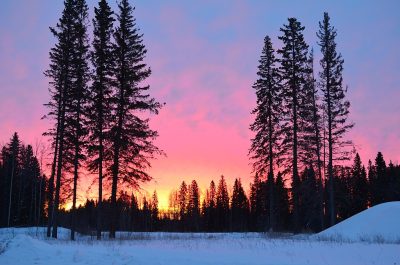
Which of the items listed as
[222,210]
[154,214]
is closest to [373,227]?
[222,210]

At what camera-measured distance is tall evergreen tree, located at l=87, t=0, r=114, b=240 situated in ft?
88.2

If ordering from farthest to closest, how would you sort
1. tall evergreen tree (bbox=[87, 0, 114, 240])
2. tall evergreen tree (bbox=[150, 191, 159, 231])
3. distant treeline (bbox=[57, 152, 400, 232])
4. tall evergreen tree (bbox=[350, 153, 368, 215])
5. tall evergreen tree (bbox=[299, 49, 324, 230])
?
tall evergreen tree (bbox=[150, 191, 159, 231]) → tall evergreen tree (bbox=[350, 153, 368, 215]) → distant treeline (bbox=[57, 152, 400, 232]) → tall evergreen tree (bbox=[299, 49, 324, 230]) → tall evergreen tree (bbox=[87, 0, 114, 240])

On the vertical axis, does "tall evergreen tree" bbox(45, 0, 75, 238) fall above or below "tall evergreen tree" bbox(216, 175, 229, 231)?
above

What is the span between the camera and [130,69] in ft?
91.7

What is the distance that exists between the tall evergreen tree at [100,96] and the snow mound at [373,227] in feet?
48.1

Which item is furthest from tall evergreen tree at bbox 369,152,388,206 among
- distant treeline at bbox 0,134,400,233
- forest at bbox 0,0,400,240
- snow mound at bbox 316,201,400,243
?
snow mound at bbox 316,201,400,243

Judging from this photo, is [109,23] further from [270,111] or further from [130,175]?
[270,111]

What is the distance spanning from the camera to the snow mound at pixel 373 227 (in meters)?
19.4

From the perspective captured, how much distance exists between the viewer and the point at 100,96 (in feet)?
89.7

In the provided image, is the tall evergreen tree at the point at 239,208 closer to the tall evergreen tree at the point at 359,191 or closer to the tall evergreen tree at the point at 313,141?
the tall evergreen tree at the point at 359,191

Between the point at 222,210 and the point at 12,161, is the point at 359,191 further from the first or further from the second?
the point at 12,161

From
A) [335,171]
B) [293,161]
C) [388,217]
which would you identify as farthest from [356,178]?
[388,217]

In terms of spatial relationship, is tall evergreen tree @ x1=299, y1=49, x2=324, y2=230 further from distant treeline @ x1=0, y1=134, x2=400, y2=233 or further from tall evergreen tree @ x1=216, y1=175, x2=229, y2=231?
tall evergreen tree @ x1=216, y1=175, x2=229, y2=231

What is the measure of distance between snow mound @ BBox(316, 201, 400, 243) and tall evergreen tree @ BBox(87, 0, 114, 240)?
14650 mm
